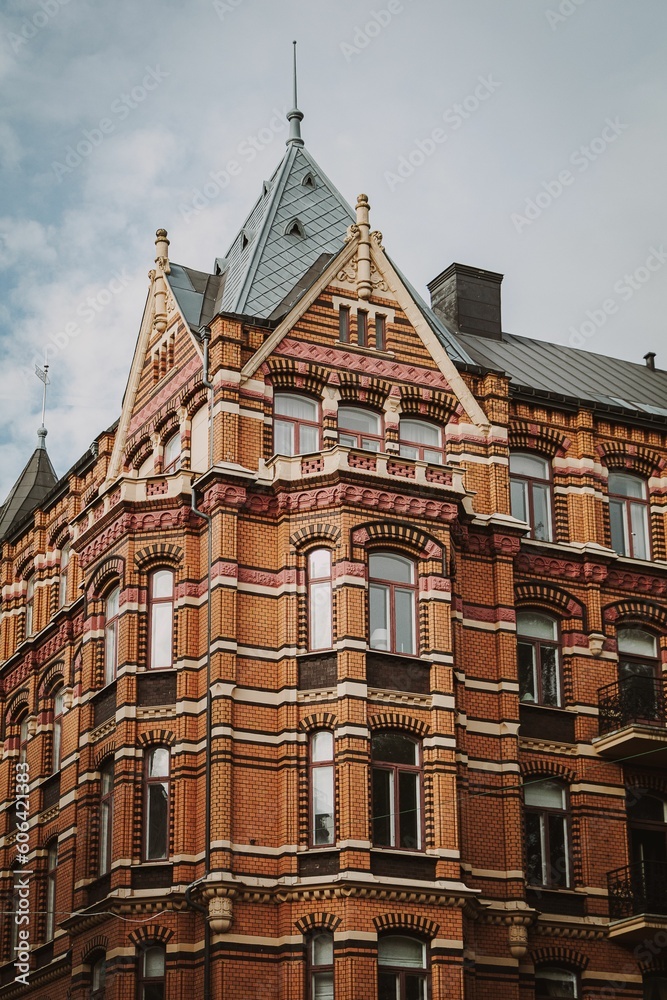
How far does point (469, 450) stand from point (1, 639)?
1577 cm

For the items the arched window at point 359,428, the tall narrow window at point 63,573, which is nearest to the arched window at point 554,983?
the arched window at point 359,428

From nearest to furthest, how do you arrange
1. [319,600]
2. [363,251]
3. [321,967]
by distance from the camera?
[321,967] < [319,600] < [363,251]

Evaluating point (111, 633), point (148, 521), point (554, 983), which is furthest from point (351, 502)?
point (554, 983)

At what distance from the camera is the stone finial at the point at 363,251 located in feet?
137

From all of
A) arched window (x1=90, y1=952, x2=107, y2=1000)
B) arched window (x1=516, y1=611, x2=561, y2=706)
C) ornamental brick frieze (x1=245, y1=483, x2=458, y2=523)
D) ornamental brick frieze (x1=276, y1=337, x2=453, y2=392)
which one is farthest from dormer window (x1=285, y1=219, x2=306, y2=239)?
arched window (x1=90, y1=952, x2=107, y2=1000)

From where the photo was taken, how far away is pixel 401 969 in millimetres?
34625

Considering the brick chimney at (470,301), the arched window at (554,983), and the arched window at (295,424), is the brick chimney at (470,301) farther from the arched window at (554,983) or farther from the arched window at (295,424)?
the arched window at (554,983)

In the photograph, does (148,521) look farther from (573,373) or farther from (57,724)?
(573,373)

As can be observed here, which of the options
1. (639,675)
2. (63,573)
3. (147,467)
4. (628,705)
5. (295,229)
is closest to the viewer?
(639,675)

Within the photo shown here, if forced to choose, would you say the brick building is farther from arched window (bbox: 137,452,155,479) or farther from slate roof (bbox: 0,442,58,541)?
slate roof (bbox: 0,442,58,541)

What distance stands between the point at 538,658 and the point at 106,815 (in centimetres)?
1048

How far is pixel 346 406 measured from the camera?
41.0 meters

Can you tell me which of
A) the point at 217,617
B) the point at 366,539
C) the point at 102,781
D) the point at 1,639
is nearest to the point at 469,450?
the point at 366,539

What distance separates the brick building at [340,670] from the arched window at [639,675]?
0.08 meters
